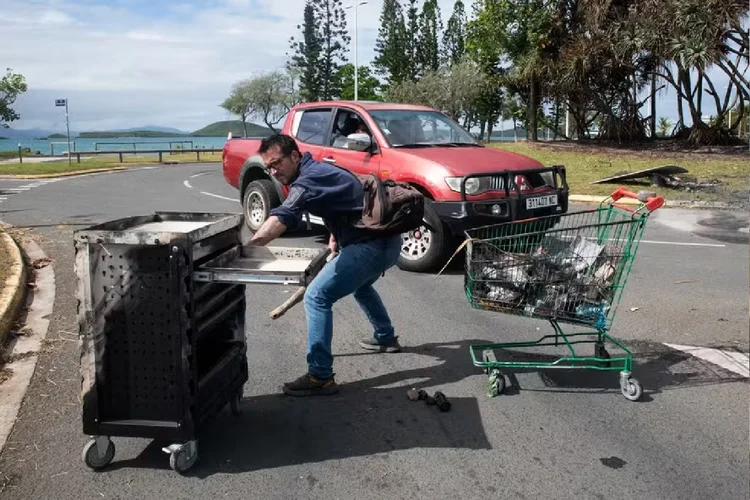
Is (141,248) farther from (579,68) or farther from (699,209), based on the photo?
(579,68)

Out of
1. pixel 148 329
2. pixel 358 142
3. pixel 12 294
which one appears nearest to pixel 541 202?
pixel 358 142

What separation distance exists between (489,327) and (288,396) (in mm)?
2145

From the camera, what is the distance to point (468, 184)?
7.32 m

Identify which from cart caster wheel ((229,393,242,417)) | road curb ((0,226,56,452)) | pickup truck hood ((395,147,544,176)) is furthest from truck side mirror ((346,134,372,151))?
cart caster wheel ((229,393,242,417))

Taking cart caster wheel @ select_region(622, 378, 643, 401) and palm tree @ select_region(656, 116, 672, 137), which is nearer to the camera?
cart caster wheel @ select_region(622, 378, 643, 401)

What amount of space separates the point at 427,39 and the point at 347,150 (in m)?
60.3

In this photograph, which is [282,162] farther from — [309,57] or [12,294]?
[309,57]

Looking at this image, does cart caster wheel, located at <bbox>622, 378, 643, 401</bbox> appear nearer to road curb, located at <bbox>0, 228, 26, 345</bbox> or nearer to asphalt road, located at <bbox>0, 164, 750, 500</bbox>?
asphalt road, located at <bbox>0, 164, 750, 500</bbox>

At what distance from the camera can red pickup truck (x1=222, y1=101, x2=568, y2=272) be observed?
7.27 metres

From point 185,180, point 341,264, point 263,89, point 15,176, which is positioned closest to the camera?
point 341,264

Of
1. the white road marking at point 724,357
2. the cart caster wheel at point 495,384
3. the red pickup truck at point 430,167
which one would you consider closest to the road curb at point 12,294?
the red pickup truck at point 430,167

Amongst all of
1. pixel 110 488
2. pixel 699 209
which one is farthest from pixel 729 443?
pixel 699 209

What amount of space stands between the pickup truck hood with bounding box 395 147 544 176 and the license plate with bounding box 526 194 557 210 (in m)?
0.50

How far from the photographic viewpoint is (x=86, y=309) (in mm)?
3279
